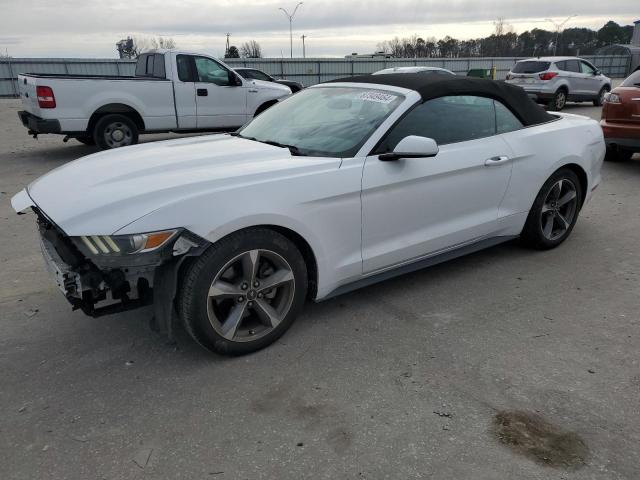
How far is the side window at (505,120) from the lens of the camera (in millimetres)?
4285

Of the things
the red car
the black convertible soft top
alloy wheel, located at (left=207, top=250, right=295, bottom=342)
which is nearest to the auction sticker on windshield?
the black convertible soft top

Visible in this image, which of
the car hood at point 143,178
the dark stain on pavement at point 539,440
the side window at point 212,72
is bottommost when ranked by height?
the dark stain on pavement at point 539,440

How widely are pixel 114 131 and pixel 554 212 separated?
26.2ft

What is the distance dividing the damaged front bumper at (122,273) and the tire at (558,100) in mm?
16831

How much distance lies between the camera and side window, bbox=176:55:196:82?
10258 millimetres

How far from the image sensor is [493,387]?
2.81 meters

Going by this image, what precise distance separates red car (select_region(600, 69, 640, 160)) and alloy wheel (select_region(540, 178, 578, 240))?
392cm

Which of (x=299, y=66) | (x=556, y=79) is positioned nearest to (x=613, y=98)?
(x=556, y=79)

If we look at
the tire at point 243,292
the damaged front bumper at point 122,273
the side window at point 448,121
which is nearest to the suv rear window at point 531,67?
the side window at point 448,121

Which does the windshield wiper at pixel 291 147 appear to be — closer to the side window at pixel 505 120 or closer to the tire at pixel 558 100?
the side window at pixel 505 120

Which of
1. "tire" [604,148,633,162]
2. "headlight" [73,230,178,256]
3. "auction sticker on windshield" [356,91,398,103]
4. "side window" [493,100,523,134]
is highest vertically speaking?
"auction sticker on windshield" [356,91,398,103]

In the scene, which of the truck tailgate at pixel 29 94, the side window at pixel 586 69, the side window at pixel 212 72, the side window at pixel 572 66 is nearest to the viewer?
the truck tailgate at pixel 29 94

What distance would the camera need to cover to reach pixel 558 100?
1700 centimetres

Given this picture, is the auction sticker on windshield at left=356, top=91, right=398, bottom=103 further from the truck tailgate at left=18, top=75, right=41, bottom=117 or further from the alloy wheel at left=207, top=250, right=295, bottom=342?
the truck tailgate at left=18, top=75, right=41, bottom=117
